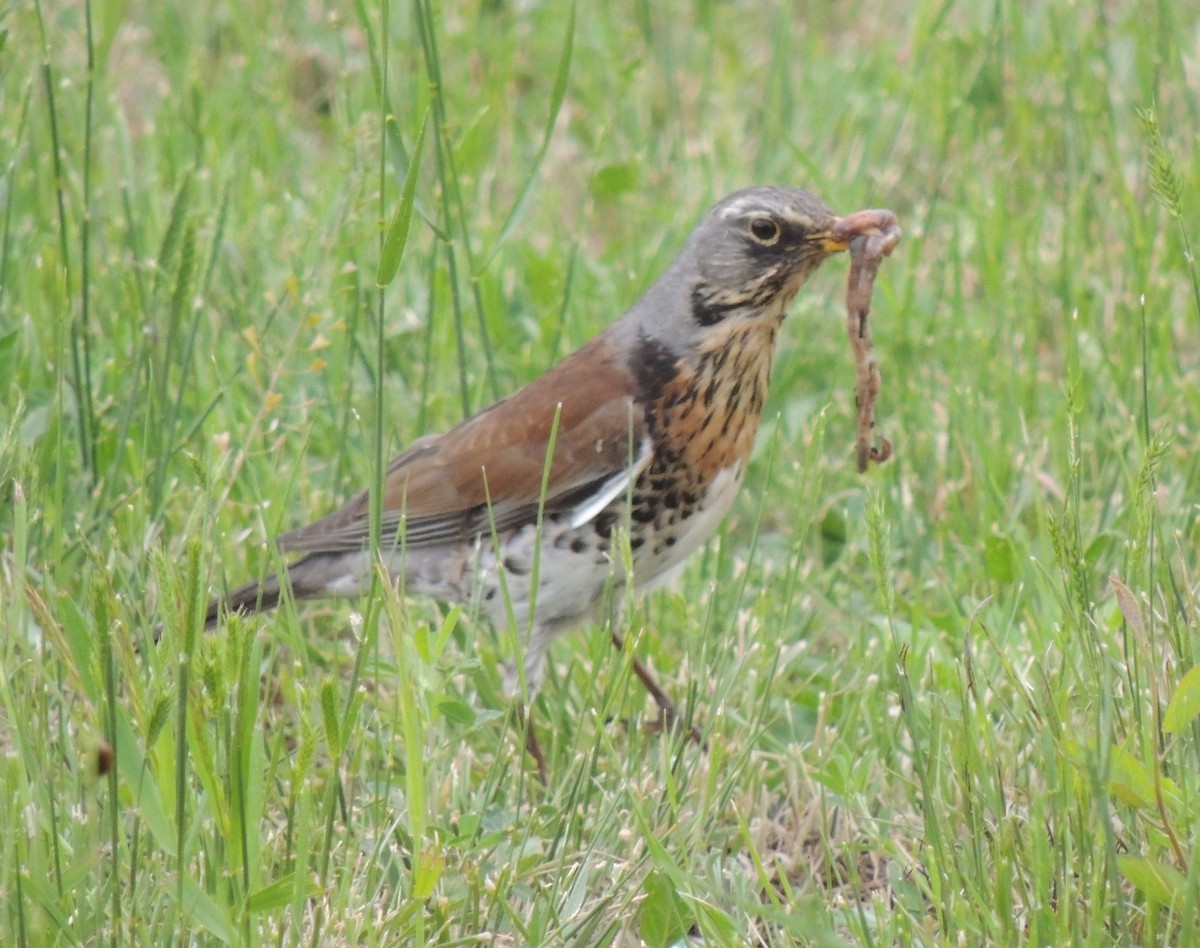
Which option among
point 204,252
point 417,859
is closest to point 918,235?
point 204,252

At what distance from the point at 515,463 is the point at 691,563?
0.64 metres

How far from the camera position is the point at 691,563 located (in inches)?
176

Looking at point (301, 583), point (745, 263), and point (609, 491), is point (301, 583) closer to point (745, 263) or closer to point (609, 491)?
point (609, 491)

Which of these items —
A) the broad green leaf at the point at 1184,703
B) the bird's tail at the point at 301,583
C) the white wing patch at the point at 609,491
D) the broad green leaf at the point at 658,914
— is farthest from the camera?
the bird's tail at the point at 301,583

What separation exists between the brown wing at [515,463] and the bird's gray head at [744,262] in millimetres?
170

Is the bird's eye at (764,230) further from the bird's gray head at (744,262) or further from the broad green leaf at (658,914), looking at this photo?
the broad green leaf at (658,914)

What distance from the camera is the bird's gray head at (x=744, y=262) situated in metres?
3.85

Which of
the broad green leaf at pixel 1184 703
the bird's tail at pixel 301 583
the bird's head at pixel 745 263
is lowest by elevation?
the bird's tail at pixel 301 583

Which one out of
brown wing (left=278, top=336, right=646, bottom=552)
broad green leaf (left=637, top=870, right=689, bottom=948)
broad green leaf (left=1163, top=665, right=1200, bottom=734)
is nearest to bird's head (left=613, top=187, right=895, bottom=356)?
brown wing (left=278, top=336, right=646, bottom=552)

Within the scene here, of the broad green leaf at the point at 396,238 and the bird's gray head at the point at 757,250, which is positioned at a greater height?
the broad green leaf at the point at 396,238

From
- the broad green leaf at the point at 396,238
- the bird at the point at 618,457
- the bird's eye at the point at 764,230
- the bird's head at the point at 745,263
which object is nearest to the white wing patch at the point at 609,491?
the bird at the point at 618,457

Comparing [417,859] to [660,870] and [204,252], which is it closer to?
[660,870]

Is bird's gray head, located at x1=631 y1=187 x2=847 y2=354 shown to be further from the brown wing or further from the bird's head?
the brown wing

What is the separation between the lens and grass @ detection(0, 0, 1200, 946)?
2627 mm
